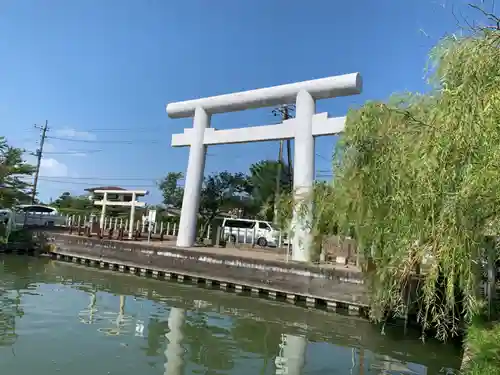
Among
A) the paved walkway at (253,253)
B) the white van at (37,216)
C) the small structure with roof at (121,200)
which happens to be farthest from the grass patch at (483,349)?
the white van at (37,216)

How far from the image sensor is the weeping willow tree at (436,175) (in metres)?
3.85

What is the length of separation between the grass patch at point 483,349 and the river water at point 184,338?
1532mm

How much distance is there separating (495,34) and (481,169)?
3.74ft

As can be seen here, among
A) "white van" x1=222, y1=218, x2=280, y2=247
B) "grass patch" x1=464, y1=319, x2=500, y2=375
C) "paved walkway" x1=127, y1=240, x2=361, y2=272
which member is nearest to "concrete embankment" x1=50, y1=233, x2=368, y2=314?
"paved walkway" x1=127, y1=240, x2=361, y2=272

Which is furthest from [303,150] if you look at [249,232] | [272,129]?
[249,232]

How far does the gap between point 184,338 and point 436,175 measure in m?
5.74

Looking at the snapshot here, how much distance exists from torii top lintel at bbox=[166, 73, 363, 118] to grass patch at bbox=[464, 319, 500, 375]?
26.4ft

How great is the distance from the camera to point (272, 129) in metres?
14.5

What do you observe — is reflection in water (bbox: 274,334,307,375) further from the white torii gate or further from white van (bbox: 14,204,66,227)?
white van (bbox: 14,204,66,227)

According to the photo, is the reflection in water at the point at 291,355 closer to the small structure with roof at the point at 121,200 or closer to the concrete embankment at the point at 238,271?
the concrete embankment at the point at 238,271

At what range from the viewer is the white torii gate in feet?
42.7

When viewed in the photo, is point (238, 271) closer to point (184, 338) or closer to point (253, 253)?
point (253, 253)

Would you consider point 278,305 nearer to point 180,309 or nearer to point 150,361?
point 180,309

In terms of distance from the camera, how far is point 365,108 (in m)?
7.00
